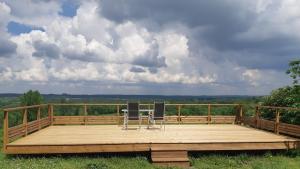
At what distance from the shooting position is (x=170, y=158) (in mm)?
7973

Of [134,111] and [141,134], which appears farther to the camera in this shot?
[134,111]

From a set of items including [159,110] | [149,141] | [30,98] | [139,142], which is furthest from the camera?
[30,98]

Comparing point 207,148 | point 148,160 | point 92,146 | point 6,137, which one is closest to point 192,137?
point 207,148

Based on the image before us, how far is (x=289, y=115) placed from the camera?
10.9 m

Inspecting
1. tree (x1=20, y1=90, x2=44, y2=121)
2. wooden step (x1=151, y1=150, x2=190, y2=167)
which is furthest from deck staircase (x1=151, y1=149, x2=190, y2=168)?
tree (x1=20, y1=90, x2=44, y2=121)

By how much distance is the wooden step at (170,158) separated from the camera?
25.6ft

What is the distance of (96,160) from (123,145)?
677mm

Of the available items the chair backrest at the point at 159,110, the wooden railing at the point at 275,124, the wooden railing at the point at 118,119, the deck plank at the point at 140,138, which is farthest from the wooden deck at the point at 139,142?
the wooden railing at the point at 118,119

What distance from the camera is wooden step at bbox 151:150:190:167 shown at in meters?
7.82

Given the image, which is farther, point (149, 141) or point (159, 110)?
point (159, 110)

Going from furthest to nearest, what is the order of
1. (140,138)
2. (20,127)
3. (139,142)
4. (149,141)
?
(20,127)
(140,138)
(149,141)
(139,142)

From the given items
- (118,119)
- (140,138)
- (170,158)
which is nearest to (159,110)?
(140,138)

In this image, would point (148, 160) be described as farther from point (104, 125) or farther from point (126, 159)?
point (104, 125)

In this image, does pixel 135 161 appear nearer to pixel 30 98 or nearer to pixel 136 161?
pixel 136 161
